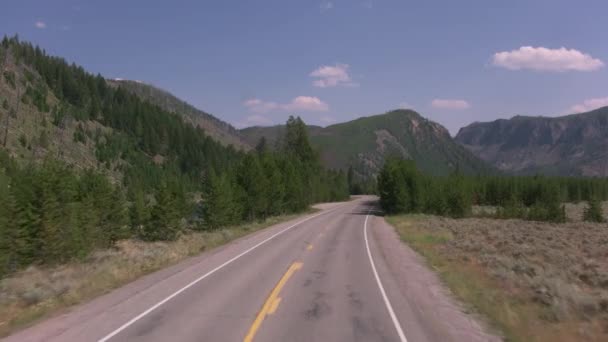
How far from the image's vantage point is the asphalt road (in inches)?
374

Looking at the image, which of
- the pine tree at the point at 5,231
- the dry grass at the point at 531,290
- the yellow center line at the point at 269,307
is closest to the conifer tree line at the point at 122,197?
the pine tree at the point at 5,231

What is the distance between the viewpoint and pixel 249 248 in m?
25.0

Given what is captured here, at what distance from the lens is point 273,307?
11664 millimetres

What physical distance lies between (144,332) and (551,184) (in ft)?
408

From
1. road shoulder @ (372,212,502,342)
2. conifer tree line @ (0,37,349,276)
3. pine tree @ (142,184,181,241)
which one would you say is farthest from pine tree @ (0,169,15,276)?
pine tree @ (142,184,181,241)

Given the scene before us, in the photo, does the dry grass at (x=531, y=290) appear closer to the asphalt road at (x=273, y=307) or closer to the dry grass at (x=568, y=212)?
the asphalt road at (x=273, y=307)

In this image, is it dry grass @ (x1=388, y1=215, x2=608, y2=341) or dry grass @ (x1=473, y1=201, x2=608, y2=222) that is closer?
dry grass @ (x1=388, y1=215, x2=608, y2=341)

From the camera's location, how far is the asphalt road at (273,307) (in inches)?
374

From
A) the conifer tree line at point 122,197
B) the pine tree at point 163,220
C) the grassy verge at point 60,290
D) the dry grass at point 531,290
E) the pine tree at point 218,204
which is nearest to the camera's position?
the dry grass at point 531,290

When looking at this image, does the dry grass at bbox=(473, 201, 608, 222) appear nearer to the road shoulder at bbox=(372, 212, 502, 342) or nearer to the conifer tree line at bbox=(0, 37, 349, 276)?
the conifer tree line at bbox=(0, 37, 349, 276)

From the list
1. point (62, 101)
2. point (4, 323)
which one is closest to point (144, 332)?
point (4, 323)

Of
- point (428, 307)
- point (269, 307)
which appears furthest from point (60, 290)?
point (428, 307)

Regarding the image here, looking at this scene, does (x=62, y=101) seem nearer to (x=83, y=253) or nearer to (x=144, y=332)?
(x=83, y=253)

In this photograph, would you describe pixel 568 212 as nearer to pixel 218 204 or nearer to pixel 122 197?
pixel 218 204
